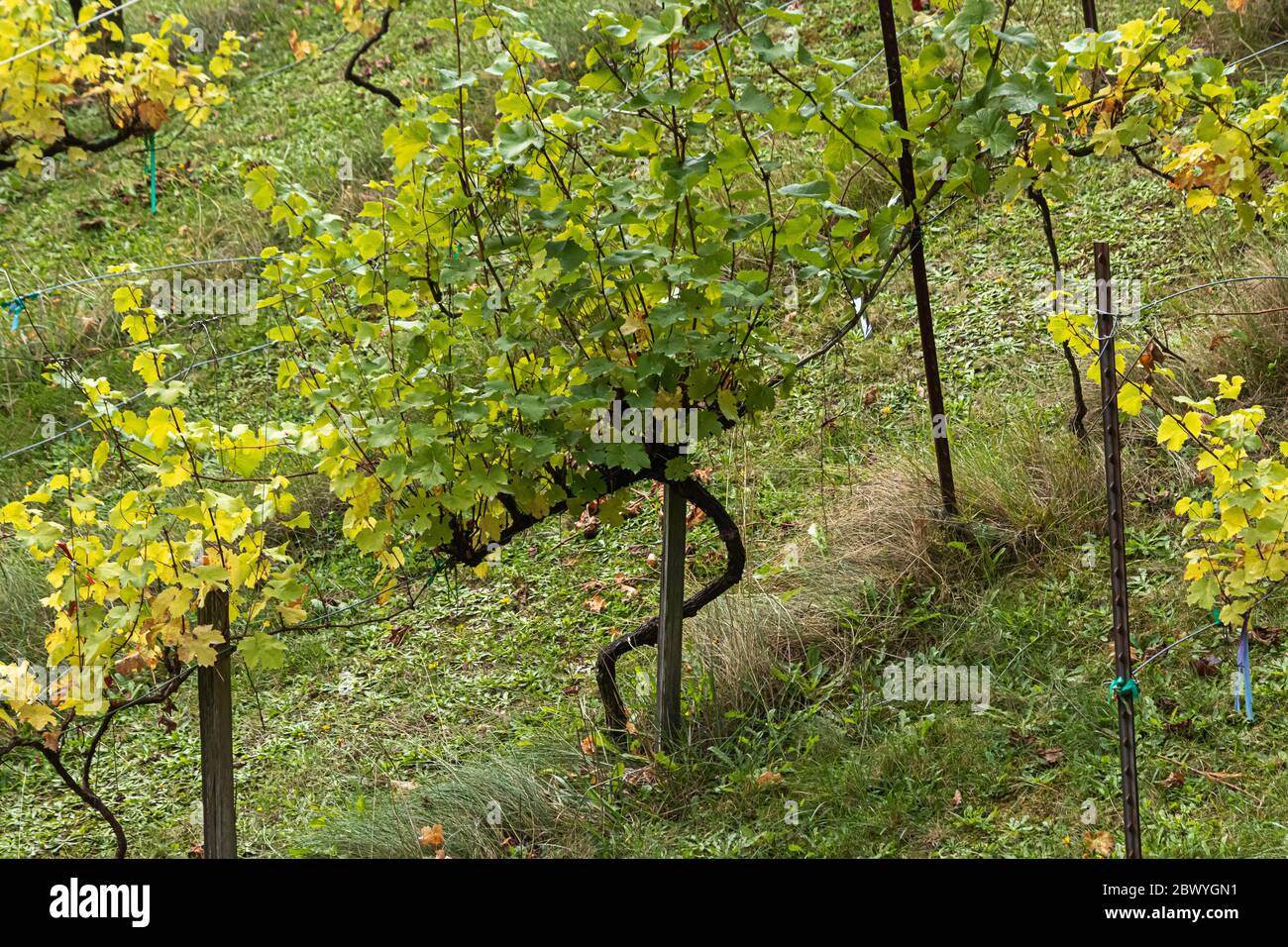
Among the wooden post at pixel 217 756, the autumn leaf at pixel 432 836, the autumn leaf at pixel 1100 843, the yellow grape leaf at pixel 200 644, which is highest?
the yellow grape leaf at pixel 200 644

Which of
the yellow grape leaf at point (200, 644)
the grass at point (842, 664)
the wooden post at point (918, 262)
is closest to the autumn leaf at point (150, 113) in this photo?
the grass at point (842, 664)

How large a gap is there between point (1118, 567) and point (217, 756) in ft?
8.41

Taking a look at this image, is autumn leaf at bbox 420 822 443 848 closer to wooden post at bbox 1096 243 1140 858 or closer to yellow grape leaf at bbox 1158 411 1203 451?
wooden post at bbox 1096 243 1140 858

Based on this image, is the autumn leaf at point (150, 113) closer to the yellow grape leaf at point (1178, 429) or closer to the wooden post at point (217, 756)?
the wooden post at point (217, 756)

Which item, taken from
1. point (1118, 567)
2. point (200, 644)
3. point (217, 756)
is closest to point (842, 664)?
point (1118, 567)

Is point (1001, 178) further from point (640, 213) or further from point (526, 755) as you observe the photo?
point (526, 755)

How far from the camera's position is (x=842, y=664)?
4738 mm

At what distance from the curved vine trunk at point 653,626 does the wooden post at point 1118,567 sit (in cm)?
167

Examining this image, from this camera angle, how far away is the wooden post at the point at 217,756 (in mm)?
3725

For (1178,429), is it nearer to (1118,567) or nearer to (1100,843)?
(1118,567)

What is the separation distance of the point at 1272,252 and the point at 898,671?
2.81 metres

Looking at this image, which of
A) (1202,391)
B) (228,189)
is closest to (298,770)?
(1202,391)

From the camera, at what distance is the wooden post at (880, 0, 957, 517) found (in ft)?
14.6

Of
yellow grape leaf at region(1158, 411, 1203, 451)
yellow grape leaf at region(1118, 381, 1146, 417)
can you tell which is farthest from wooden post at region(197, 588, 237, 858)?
yellow grape leaf at region(1158, 411, 1203, 451)
